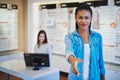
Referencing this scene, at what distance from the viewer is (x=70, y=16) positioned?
495 centimetres

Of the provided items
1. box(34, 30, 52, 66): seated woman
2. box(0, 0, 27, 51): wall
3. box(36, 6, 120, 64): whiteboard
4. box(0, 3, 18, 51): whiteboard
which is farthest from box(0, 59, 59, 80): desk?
box(0, 0, 27, 51): wall

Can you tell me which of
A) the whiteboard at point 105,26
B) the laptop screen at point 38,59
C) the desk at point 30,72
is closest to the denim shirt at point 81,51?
the desk at point 30,72

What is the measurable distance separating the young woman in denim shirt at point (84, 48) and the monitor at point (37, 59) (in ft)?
5.86

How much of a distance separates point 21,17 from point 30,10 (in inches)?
16.3

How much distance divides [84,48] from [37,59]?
1937 millimetres

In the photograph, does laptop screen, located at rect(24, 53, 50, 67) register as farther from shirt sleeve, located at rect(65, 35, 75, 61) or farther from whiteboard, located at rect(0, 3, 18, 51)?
whiteboard, located at rect(0, 3, 18, 51)

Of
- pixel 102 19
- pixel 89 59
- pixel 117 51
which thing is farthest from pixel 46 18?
pixel 89 59

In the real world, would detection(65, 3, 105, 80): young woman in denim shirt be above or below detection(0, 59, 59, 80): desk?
above

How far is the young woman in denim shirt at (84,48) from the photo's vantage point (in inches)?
51.0

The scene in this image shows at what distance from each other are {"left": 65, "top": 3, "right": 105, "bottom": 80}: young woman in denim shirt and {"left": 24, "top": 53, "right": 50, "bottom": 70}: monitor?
70.3 inches

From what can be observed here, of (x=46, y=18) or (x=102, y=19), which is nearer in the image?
(x=102, y=19)

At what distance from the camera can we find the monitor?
3119 mm

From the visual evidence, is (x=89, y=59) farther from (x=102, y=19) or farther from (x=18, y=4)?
(x=18, y=4)

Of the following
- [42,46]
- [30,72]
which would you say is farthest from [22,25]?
[30,72]
